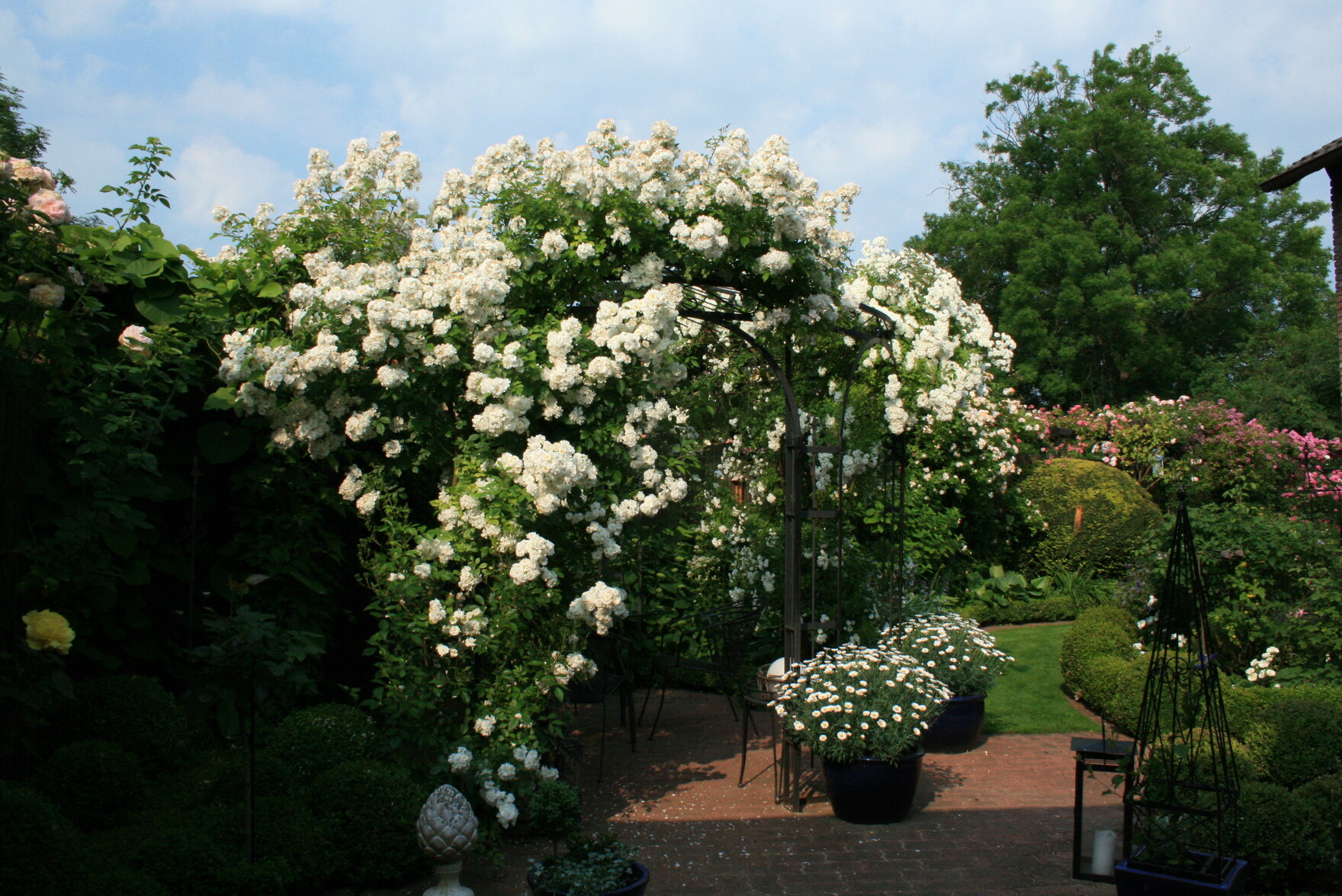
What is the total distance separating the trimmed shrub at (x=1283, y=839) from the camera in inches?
140

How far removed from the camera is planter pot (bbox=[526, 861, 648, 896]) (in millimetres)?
2869

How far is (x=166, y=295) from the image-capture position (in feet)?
13.1

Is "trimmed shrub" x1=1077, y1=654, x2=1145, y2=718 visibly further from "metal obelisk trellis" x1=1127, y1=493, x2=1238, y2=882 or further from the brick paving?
"metal obelisk trellis" x1=1127, y1=493, x2=1238, y2=882

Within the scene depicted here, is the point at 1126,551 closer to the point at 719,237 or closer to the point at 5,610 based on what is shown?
the point at 719,237

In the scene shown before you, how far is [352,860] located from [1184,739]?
11.0ft

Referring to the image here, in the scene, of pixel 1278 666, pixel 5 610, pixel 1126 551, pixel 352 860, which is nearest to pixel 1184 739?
pixel 1278 666

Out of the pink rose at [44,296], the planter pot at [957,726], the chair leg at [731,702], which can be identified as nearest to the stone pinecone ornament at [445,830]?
the pink rose at [44,296]

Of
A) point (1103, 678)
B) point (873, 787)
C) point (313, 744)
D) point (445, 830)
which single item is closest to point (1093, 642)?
point (1103, 678)

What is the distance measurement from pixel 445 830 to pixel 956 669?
3391mm

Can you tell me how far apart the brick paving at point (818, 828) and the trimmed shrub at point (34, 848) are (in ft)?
4.86

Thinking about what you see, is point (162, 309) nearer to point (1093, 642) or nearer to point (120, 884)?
point (120, 884)

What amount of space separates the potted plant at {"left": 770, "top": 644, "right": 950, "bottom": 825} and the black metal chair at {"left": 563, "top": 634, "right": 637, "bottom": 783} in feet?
3.69

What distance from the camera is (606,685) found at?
529cm

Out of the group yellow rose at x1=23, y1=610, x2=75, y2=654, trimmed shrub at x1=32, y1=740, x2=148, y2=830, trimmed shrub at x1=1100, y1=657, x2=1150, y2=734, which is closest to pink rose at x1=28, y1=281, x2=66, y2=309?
yellow rose at x1=23, y1=610, x2=75, y2=654
